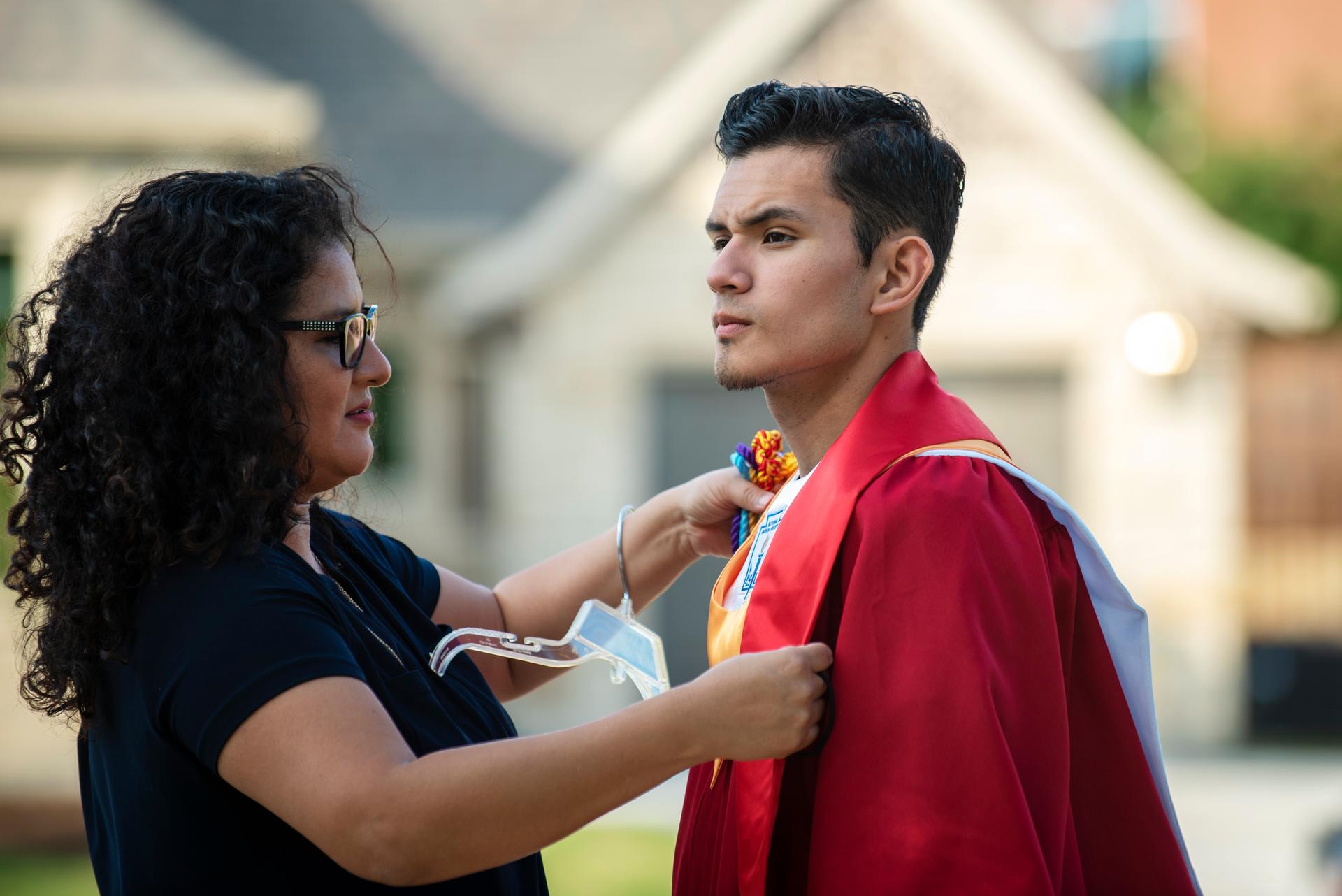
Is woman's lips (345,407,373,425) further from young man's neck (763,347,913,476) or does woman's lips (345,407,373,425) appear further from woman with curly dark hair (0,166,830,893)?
young man's neck (763,347,913,476)

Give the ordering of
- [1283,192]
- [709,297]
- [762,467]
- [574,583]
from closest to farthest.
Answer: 1. [762,467]
2. [574,583]
3. [709,297]
4. [1283,192]

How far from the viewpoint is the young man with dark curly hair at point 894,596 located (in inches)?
74.4

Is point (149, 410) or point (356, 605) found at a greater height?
point (149, 410)

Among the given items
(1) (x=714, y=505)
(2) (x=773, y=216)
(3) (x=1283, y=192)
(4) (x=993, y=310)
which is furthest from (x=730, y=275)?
(3) (x=1283, y=192)

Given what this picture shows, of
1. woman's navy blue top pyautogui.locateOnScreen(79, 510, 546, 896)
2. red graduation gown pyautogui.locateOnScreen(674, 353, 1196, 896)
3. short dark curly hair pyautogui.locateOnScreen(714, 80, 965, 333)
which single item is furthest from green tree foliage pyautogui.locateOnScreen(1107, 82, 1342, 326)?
woman's navy blue top pyautogui.locateOnScreen(79, 510, 546, 896)

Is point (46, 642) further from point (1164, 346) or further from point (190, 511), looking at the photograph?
point (1164, 346)

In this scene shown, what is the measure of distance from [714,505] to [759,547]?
313mm

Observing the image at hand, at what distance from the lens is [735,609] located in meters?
2.31

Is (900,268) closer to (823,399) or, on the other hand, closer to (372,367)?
(823,399)

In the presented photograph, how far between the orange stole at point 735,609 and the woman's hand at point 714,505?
0.06 metres

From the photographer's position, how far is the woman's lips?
2.27 meters

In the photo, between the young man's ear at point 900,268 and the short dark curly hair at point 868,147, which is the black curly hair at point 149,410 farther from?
the young man's ear at point 900,268

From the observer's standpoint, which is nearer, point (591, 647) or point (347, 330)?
point (347, 330)

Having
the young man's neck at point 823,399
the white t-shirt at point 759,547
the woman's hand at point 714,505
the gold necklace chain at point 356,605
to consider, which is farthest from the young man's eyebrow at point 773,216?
the gold necklace chain at point 356,605
